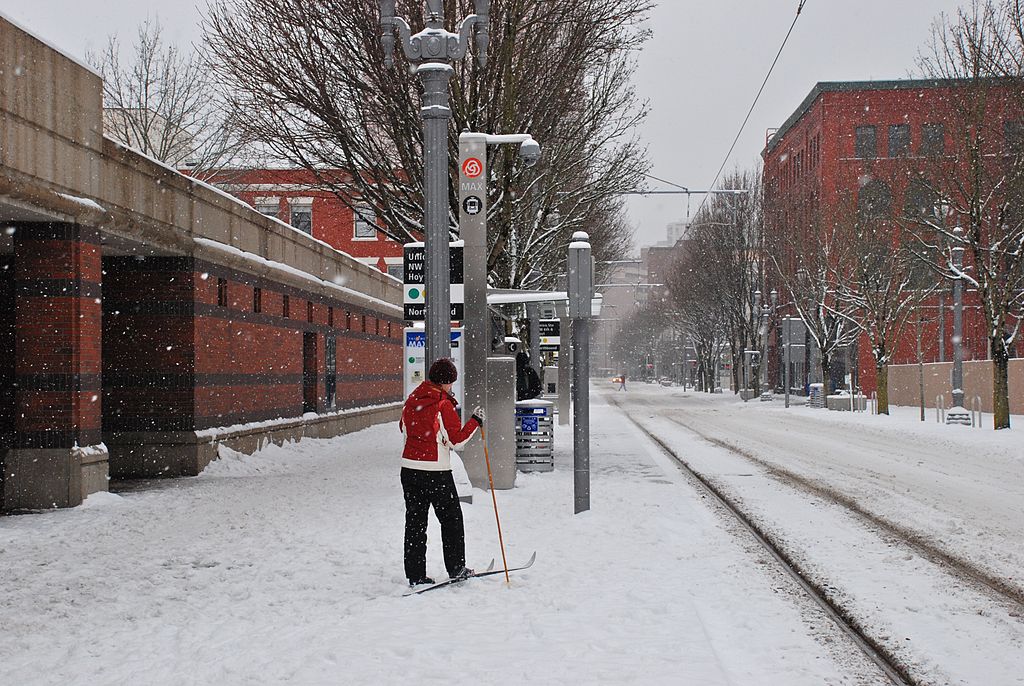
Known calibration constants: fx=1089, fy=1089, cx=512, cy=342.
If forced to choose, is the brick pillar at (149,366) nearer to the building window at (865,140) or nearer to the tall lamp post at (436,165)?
the tall lamp post at (436,165)

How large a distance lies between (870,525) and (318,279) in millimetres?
17396

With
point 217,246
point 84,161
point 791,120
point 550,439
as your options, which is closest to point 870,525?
point 550,439

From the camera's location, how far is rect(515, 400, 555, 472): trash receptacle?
17.8 m

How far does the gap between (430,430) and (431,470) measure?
0.31m

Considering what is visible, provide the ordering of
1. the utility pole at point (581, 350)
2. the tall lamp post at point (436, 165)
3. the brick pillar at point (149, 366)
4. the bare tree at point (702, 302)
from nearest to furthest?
the utility pole at point (581, 350), the tall lamp post at point (436, 165), the brick pillar at point (149, 366), the bare tree at point (702, 302)

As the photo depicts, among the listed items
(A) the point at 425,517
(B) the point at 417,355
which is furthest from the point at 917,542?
(B) the point at 417,355

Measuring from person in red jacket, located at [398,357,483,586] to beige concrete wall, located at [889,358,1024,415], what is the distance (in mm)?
32068

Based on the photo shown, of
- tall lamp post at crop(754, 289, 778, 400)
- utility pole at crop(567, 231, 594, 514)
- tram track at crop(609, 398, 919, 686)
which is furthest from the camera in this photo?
tall lamp post at crop(754, 289, 778, 400)

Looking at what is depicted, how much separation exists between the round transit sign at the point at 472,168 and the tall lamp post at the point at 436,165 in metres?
2.11

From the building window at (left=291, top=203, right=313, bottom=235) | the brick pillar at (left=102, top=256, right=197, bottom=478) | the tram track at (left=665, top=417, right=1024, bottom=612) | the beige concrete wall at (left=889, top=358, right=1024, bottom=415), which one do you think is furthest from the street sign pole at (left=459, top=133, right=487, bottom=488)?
the building window at (left=291, top=203, right=313, bottom=235)

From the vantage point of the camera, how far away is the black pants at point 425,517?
8.42 meters

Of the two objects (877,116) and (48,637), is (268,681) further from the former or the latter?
(877,116)

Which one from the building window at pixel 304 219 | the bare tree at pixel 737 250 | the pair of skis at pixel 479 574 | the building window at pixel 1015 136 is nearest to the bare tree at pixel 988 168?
the building window at pixel 1015 136

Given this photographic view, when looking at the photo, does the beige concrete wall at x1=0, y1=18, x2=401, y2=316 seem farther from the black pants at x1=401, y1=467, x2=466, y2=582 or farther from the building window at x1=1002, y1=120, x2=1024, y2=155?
the building window at x1=1002, y1=120, x2=1024, y2=155
